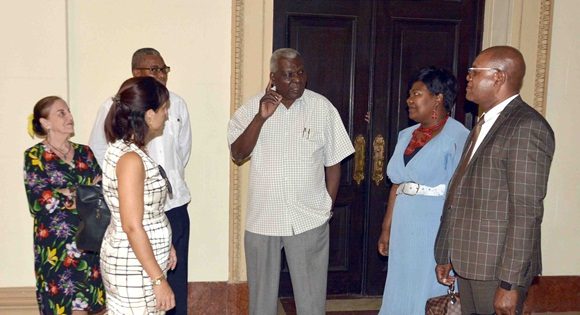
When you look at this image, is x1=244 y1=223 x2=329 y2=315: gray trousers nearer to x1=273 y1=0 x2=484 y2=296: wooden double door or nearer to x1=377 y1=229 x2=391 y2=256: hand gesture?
x1=377 y1=229 x2=391 y2=256: hand gesture

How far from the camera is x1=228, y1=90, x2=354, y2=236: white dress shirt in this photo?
11.2 ft

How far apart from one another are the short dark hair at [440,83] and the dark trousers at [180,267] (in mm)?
1556

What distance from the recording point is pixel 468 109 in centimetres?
475

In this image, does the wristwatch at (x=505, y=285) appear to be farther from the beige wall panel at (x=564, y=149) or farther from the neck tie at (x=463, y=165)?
the beige wall panel at (x=564, y=149)

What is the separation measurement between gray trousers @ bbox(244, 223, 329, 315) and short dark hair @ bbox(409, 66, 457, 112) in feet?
3.01

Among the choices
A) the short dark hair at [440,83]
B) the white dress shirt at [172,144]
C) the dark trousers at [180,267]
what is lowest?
the dark trousers at [180,267]

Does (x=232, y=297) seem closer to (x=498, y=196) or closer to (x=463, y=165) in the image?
(x=463, y=165)

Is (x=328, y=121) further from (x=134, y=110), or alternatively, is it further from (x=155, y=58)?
(x=134, y=110)

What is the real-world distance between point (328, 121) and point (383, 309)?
106cm

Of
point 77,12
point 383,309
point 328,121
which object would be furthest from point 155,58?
point 383,309

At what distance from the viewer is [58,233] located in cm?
333

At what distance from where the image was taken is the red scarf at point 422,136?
3.36m

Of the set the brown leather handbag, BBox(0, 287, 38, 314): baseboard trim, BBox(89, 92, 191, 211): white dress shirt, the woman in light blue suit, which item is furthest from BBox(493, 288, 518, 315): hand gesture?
BBox(0, 287, 38, 314): baseboard trim

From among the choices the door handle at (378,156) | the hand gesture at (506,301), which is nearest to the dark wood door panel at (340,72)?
the door handle at (378,156)
